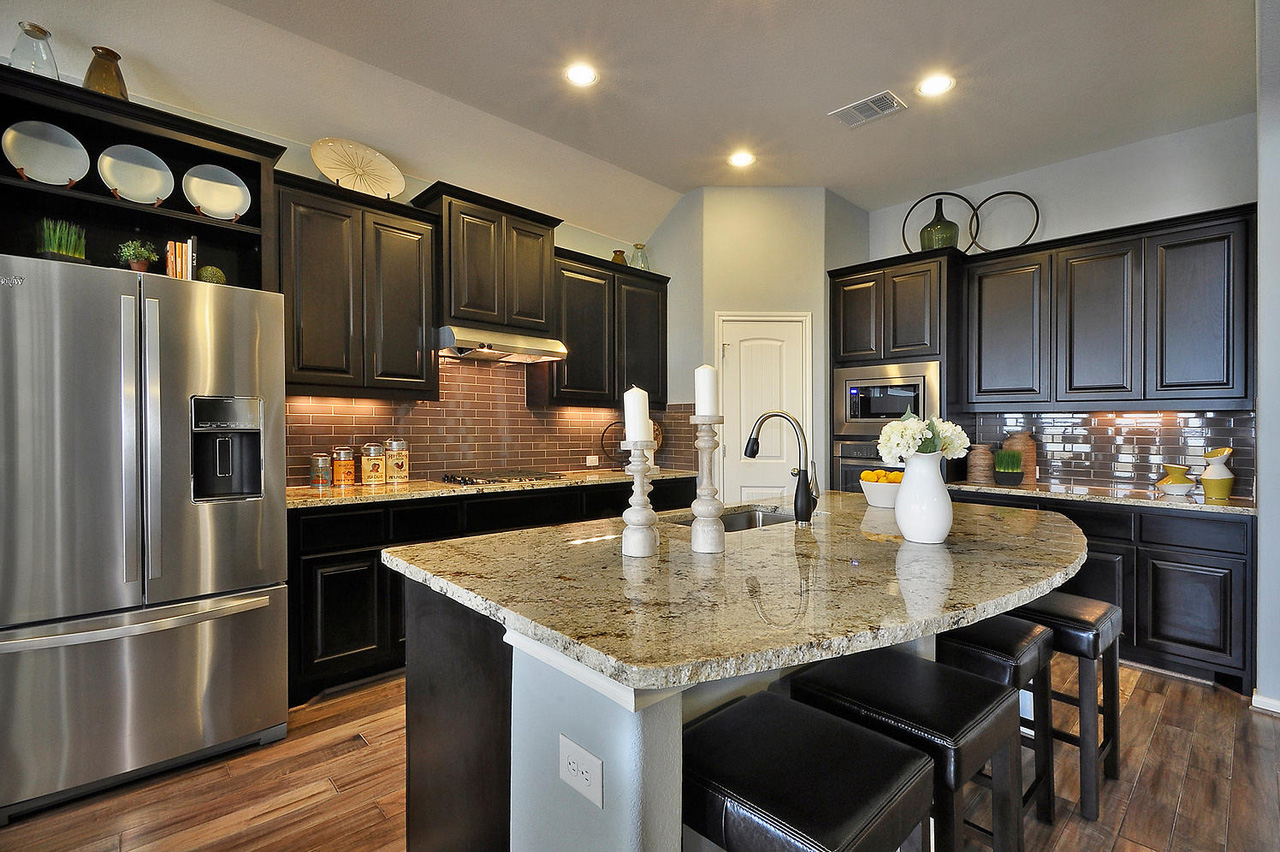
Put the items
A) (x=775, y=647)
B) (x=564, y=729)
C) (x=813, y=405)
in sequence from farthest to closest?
1. (x=813, y=405)
2. (x=564, y=729)
3. (x=775, y=647)

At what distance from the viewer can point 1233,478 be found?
10.0 ft

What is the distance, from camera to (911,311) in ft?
13.2

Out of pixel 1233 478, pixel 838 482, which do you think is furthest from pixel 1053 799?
pixel 838 482

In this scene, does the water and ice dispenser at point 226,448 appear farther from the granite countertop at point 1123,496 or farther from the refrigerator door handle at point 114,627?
the granite countertop at point 1123,496

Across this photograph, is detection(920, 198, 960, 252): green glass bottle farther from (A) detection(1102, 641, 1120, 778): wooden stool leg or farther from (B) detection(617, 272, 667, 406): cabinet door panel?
(A) detection(1102, 641, 1120, 778): wooden stool leg

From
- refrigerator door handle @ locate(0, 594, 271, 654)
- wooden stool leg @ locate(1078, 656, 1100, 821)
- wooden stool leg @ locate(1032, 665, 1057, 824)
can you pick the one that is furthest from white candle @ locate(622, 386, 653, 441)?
refrigerator door handle @ locate(0, 594, 271, 654)

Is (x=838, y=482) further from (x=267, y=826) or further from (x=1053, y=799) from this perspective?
(x=267, y=826)

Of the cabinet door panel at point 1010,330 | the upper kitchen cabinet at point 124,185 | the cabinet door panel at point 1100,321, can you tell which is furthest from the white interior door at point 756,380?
the upper kitchen cabinet at point 124,185

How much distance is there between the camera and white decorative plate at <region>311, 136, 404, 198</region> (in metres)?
3.00

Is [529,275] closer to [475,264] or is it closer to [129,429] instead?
[475,264]

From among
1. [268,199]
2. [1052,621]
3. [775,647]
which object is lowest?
A: [1052,621]

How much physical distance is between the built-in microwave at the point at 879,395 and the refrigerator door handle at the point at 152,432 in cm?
390

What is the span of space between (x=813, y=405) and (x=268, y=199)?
11.5 feet

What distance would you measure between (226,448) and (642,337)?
2.83 meters
